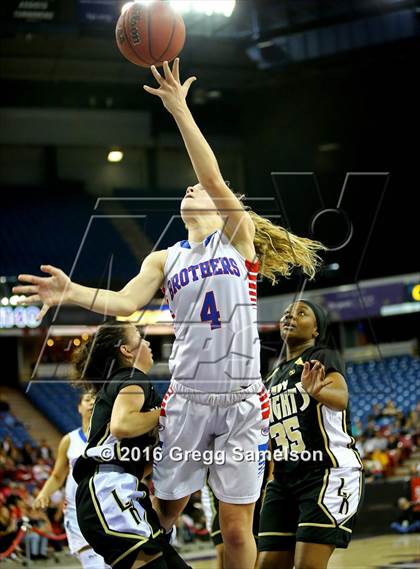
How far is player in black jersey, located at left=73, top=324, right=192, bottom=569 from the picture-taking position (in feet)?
13.0

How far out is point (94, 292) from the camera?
3863 millimetres

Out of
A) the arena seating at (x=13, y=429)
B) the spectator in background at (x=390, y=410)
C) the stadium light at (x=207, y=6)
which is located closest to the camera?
the stadium light at (x=207, y=6)

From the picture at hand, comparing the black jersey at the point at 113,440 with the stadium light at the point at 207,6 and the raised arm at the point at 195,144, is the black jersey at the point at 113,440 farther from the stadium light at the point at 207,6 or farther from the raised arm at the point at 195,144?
the stadium light at the point at 207,6

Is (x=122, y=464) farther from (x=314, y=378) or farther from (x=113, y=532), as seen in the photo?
(x=314, y=378)

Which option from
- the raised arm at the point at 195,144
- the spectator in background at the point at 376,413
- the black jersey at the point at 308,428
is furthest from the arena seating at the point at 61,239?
the raised arm at the point at 195,144

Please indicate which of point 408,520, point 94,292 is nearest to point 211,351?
point 94,292

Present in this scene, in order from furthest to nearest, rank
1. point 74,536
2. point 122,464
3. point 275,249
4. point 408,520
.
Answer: point 408,520
point 74,536
point 275,249
point 122,464

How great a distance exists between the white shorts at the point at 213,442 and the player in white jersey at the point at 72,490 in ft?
8.63

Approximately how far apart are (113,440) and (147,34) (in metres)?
2.35

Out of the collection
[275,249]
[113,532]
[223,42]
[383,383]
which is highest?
[223,42]

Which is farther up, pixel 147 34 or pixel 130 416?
pixel 147 34

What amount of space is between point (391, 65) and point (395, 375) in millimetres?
7385

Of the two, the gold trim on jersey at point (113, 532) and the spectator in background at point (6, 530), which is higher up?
the spectator in background at point (6, 530)

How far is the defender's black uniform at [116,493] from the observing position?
12.9 feet
